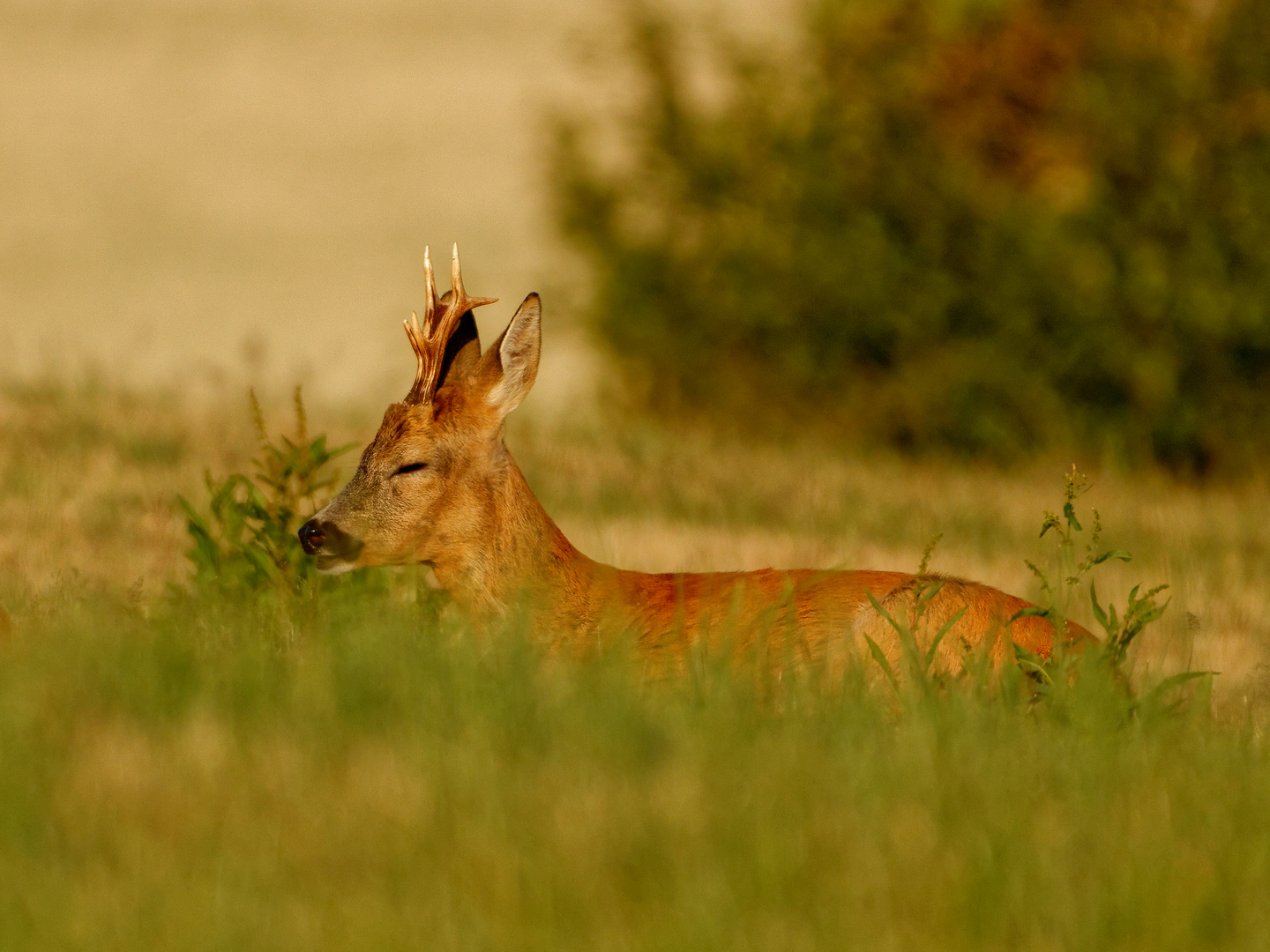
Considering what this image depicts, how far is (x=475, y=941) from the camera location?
129 inches

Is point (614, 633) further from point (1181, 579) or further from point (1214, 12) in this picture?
point (1214, 12)

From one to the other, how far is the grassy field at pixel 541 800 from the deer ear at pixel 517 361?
29.0 inches

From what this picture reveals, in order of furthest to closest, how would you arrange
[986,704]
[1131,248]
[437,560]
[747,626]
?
[1131,248]
[437,560]
[747,626]
[986,704]

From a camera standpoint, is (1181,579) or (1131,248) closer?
(1181,579)

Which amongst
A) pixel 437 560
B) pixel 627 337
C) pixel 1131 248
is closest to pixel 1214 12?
pixel 1131 248

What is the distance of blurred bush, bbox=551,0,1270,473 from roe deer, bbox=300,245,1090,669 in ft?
30.3

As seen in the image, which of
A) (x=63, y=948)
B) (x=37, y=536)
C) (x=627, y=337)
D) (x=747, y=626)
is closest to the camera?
(x=63, y=948)

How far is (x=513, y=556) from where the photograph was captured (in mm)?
6574

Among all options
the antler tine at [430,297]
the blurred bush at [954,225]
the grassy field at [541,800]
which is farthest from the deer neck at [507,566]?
the blurred bush at [954,225]

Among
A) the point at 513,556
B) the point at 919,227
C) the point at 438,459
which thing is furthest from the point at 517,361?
the point at 919,227

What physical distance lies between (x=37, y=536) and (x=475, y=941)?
5539 millimetres

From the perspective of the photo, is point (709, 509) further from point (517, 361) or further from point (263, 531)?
point (263, 531)

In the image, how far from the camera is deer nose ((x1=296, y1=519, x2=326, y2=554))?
6285 millimetres

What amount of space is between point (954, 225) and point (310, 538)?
34.8 feet
